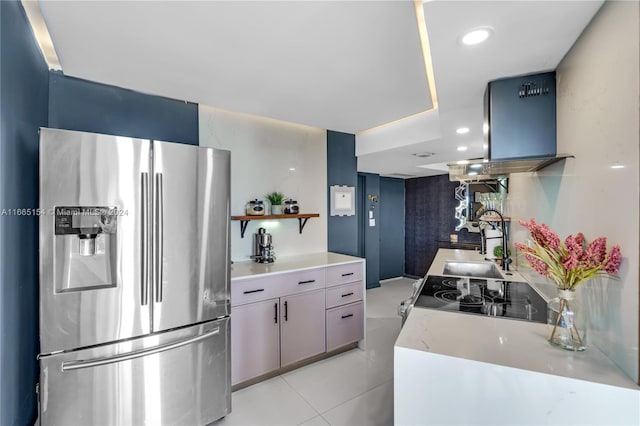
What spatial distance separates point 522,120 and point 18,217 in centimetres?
267

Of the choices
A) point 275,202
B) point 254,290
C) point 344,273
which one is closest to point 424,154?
point 344,273

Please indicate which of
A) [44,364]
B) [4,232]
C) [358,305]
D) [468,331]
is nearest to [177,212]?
[4,232]

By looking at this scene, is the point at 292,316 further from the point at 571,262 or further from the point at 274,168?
the point at 571,262

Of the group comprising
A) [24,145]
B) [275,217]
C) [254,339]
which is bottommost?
[254,339]

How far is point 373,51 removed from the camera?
1.76 meters

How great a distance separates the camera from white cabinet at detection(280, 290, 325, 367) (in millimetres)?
2518

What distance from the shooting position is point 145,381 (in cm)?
165

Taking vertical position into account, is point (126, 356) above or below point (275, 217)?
below

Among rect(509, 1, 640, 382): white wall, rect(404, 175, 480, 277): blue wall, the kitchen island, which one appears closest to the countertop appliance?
the kitchen island

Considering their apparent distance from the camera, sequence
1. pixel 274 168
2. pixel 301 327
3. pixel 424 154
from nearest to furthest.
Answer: pixel 301 327 → pixel 274 168 → pixel 424 154

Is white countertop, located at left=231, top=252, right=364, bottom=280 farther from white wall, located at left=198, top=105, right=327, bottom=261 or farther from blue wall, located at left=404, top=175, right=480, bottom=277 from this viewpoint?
blue wall, located at left=404, top=175, right=480, bottom=277

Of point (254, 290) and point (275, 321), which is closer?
point (254, 290)

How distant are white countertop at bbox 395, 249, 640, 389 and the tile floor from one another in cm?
114

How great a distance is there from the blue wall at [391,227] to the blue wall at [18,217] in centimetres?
493
